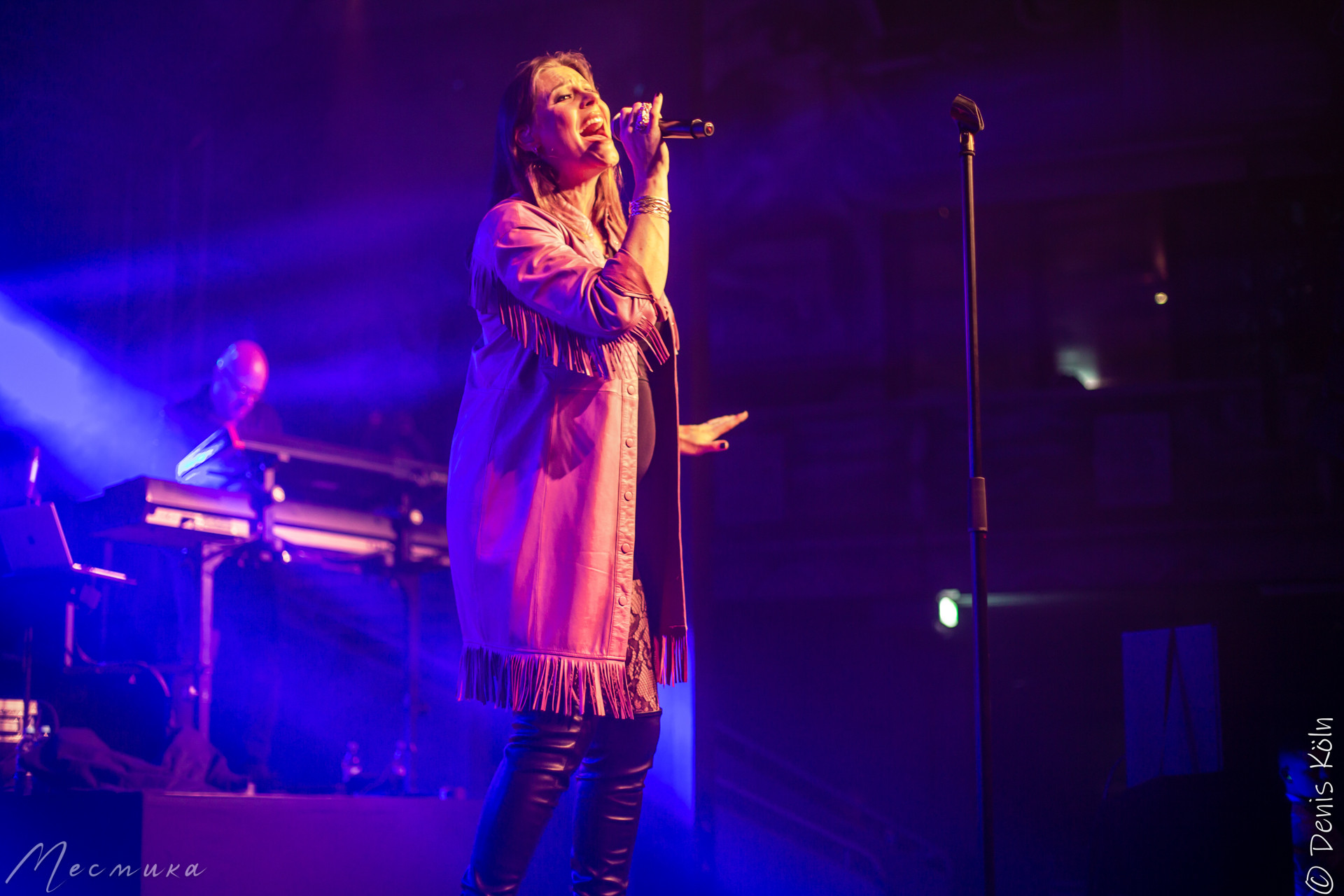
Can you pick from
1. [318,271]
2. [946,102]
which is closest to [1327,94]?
[946,102]

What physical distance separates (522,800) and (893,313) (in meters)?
7.00

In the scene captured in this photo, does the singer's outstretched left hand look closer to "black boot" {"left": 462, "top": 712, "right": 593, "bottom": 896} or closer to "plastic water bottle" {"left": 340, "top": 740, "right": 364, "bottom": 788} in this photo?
"black boot" {"left": 462, "top": 712, "right": 593, "bottom": 896}

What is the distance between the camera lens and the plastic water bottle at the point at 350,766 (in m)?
4.48

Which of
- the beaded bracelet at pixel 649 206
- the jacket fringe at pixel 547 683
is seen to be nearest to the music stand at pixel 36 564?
the jacket fringe at pixel 547 683

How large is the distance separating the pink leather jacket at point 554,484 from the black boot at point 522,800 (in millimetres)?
67

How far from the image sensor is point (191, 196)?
7230 millimetres

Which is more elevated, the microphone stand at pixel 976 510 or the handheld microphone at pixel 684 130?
the handheld microphone at pixel 684 130

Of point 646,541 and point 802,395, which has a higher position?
point 802,395

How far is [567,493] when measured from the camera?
172 cm

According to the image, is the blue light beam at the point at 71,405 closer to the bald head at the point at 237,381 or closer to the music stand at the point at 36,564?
the bald head at the point at 237,381

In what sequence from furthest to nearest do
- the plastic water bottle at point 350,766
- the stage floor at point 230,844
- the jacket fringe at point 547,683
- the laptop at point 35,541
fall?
the plastic water bottle at point 350,766 < the laptop at point 35,541 < the stage floor at point 230,844 < the jacket fringe at point 547,683

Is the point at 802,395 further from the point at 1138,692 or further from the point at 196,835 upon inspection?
the point at 196,835

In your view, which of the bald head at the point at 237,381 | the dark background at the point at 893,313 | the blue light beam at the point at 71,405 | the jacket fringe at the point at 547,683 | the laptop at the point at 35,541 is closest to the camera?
the jacket fringe at the point at 547,683

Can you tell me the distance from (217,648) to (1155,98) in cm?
693
